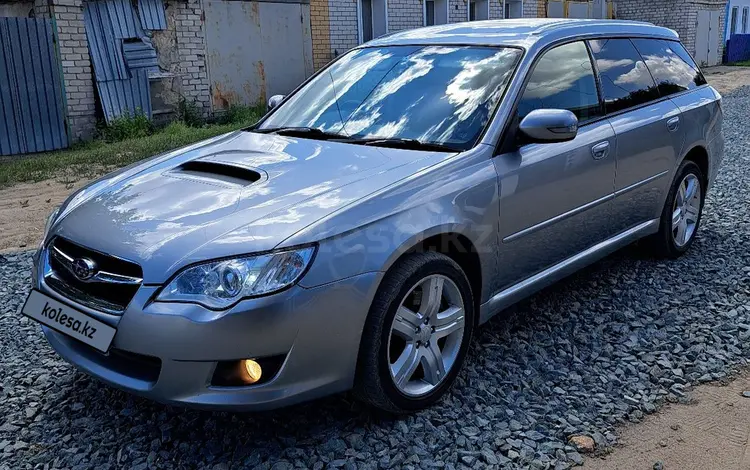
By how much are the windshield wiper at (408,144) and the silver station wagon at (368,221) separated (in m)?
0.01

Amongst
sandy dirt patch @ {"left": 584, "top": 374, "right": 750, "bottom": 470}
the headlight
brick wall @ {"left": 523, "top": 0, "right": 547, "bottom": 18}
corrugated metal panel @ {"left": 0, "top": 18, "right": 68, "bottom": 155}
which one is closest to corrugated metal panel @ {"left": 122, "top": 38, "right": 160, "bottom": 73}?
corrugated metal panel @ {"left": 0, "top": 18, "right": 68, "bottom": 155}

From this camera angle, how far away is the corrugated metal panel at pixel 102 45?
1147cm

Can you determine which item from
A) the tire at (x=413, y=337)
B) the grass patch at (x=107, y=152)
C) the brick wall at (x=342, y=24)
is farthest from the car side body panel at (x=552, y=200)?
the brick wall at (x=342, y=24)

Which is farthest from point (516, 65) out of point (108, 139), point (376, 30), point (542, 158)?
point (376, 30)

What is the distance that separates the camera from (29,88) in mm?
11016

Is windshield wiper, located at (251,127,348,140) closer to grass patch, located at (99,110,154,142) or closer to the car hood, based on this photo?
the car hood

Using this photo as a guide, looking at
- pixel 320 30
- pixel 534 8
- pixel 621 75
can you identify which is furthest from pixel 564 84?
pixel 534 8

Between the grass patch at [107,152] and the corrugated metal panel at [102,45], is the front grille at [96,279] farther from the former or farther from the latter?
the corrugated metal panel at [102,45]

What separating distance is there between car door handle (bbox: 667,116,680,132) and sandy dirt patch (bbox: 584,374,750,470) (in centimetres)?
201

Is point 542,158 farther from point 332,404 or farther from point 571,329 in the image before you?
point 332,404

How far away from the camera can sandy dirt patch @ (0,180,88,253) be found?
6297 mm

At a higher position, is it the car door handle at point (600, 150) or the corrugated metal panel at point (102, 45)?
the corrugated metal panel at point (102, 45)

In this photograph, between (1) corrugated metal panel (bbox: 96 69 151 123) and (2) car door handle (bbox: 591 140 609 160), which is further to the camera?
(1) corrugated metal panel (bbox: 96 69 151 123)

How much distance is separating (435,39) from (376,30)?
12366mm
